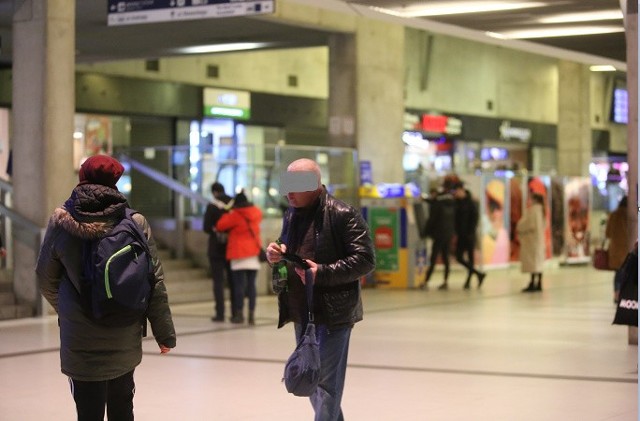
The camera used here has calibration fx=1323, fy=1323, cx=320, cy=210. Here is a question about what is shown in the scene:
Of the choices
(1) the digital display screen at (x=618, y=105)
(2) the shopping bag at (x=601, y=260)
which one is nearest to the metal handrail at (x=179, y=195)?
(2) the shopping bag at (x=601, y=260)

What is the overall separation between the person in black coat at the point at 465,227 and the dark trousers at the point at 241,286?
7269 mm

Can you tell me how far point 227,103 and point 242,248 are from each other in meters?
14.1

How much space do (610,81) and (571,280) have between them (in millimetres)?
20670

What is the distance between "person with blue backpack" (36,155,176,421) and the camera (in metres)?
5.52

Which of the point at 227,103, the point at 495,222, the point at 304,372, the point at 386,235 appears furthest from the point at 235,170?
the point at 304,372

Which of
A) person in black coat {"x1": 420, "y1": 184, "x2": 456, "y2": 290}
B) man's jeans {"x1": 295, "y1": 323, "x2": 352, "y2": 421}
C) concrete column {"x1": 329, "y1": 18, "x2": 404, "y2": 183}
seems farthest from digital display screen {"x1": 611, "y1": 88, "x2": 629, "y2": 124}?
man's jeans {"x1": 295, "y1": 323, "x2": 352, "y2": 421}

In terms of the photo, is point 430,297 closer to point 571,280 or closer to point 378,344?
point 571,280

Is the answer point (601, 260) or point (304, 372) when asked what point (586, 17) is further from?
Result: point (304, 372)

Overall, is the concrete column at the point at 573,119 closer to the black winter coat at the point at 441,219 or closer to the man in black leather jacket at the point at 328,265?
the black winter coat at the point at 441,219

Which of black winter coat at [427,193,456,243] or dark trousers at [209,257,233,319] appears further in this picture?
black winter coat at [427,193,456,243]

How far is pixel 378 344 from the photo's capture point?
1323 centimetres

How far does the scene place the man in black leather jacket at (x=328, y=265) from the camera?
21.5 ft

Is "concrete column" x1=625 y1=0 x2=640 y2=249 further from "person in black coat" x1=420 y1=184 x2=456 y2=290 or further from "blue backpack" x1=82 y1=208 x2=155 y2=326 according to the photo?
"person in black coat" x1=420 y1=184 x2=456 y2=290

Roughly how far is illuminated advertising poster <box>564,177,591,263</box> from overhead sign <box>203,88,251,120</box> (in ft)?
24.2
